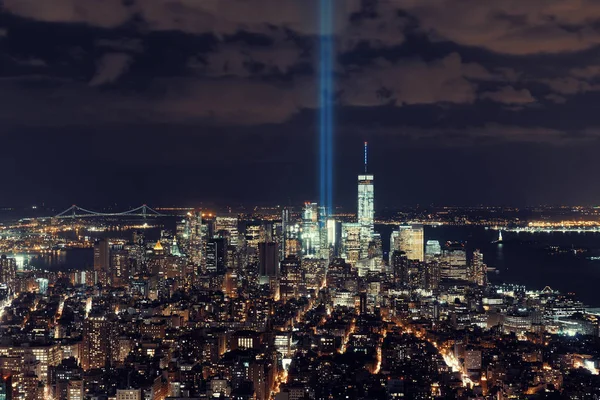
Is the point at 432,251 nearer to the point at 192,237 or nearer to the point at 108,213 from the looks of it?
the point at 192,237

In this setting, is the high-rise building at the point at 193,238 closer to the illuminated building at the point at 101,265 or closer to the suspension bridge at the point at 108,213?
the illuminated building at the point at 101,265

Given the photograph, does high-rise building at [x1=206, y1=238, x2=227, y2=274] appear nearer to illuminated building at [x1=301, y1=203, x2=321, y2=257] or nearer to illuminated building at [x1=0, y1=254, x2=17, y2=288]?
illuminated building at [x1=301, y1=203, x2=321, y2=257]

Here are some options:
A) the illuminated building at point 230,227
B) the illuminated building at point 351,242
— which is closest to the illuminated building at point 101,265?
the illuminated building at point 230,227

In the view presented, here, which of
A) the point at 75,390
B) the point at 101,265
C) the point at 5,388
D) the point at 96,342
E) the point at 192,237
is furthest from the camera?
the point at 192,237

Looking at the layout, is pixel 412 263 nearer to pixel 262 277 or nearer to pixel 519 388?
pixel 262 277

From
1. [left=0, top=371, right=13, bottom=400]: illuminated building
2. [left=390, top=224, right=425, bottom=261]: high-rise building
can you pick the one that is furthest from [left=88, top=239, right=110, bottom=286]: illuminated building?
[left=0, top=371, right=13, bottom=400]: illuminated building

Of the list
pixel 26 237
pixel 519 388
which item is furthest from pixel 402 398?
pixel 26 237

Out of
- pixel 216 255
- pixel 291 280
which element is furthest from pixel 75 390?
pixel 216 255
